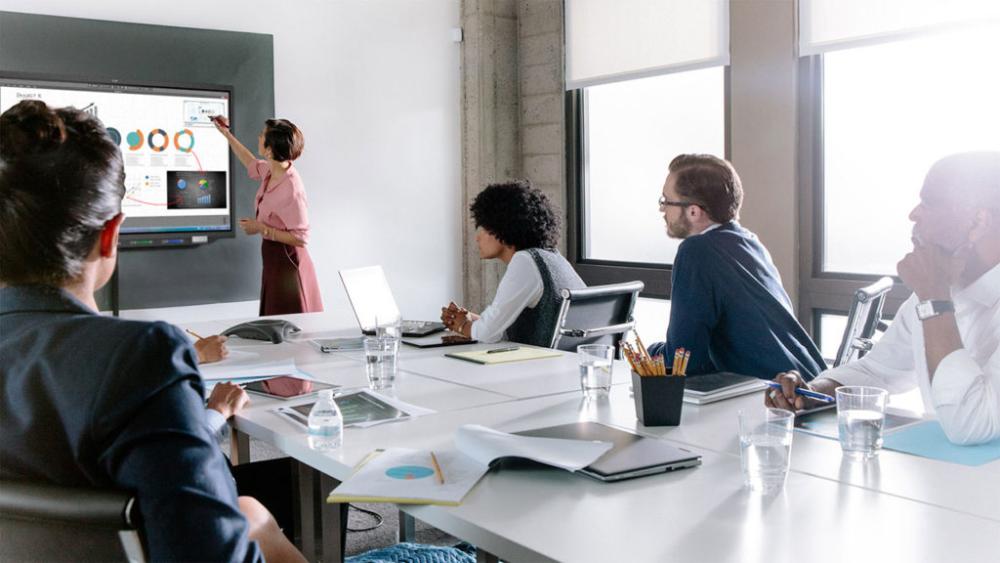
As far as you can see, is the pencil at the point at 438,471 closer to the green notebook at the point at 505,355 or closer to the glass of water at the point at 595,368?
the glass of water at the point at 595,368

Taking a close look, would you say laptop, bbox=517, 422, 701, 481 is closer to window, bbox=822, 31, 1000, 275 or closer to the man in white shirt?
the man in white shirt

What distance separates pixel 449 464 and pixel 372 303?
6.08 feet

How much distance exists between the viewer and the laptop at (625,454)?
1546 millimetres

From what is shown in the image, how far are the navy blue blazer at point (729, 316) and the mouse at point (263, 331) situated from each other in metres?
1.38

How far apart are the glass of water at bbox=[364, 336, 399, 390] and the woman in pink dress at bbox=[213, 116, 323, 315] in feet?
7.72

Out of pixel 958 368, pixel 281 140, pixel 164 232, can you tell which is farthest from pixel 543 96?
pixel 958 368

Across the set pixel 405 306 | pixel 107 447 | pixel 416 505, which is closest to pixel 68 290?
pixel 107 447

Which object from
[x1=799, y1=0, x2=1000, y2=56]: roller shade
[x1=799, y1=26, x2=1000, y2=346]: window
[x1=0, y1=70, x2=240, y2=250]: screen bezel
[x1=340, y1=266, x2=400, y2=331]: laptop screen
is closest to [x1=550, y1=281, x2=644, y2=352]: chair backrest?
[x1=340, y1=266, x2=400, y2=331]: laptop screen

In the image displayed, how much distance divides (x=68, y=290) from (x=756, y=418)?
1.06 meters

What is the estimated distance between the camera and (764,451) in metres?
1.49

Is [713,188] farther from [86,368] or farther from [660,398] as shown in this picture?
[86,368]

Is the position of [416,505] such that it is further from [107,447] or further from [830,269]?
[830,269]

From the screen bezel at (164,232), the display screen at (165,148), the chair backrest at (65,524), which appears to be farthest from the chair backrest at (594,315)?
the display screen at (165,148)

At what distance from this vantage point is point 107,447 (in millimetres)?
1144
